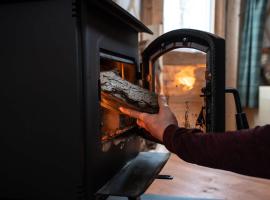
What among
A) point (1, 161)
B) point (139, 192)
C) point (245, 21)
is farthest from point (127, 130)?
point (245, 21)

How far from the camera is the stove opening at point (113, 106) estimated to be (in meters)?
0.93

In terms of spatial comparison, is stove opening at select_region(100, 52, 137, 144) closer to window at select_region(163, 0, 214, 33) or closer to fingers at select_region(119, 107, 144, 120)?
fingers at select_region(119, 107, 144, 120)

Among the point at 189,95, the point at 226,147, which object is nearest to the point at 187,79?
the point at 189,95

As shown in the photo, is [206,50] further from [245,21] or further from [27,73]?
[245,21]

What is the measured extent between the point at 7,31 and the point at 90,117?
0.32 metres

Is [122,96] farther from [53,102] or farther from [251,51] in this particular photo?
[251,51]

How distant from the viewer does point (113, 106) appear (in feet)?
3.08

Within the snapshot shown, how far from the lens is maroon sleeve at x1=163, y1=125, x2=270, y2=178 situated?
0.65 meters

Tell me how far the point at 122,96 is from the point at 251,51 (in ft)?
5.99

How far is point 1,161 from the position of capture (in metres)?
0.85

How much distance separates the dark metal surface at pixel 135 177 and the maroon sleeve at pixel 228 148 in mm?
187

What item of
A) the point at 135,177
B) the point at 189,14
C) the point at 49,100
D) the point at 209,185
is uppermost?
the point at 189,14

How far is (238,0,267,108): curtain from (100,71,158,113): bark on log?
1.69 m

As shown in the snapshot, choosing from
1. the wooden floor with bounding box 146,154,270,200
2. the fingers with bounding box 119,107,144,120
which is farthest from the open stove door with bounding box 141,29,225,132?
the wooden floor with bounding box 146,154,270,200
